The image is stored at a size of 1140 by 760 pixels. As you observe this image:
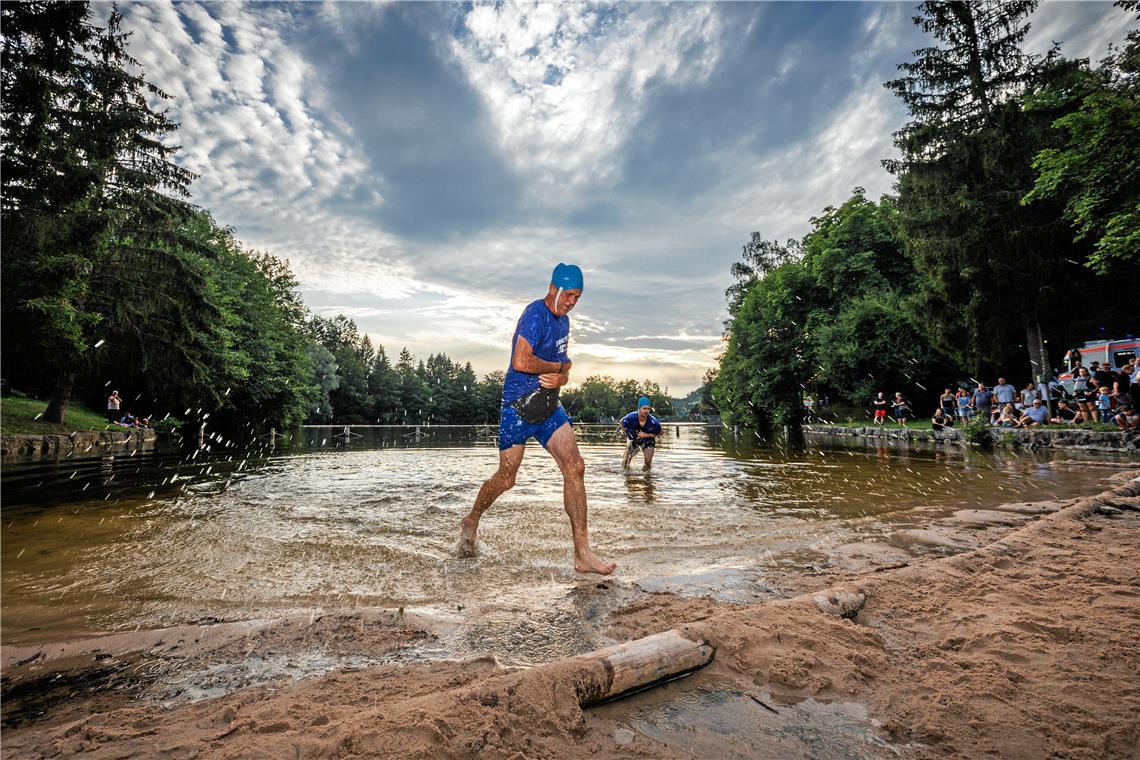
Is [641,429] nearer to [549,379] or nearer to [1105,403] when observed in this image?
[549,379]

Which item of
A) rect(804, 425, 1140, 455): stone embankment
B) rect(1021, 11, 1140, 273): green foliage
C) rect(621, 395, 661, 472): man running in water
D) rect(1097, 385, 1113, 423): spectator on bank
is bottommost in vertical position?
rect(804, 425, 1140, 455): stone embankment

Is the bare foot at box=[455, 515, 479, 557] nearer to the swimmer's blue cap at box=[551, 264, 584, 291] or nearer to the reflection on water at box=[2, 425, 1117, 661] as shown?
the reflection on water at box=[2, 425, 1117, 661]

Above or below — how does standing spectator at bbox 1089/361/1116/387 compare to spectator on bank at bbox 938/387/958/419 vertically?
above

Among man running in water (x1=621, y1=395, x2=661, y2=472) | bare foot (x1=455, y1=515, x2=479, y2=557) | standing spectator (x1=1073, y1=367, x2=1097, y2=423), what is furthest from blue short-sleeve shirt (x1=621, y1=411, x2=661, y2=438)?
standing spectator (x1=1073, y1=367, x2=1097, y2=423)

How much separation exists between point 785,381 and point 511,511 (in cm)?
3787

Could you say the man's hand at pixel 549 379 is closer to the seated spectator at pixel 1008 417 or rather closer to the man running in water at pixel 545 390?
the man running in water at pixel 545 390

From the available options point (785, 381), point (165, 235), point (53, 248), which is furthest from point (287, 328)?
point (785, 381)

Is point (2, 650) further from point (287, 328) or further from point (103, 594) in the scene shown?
point (287, 328)

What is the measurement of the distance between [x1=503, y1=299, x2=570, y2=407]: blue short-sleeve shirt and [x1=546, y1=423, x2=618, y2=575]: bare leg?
19.6 inches

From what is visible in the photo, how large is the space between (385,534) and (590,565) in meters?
2.52

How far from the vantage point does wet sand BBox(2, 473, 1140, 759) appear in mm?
1563

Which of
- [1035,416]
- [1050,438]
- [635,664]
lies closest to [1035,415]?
[1035,416]

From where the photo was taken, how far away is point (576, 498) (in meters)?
3.96

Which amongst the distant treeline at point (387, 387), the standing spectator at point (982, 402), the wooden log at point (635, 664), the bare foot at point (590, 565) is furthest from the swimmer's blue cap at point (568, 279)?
the distant treeline at point (387, 387)
